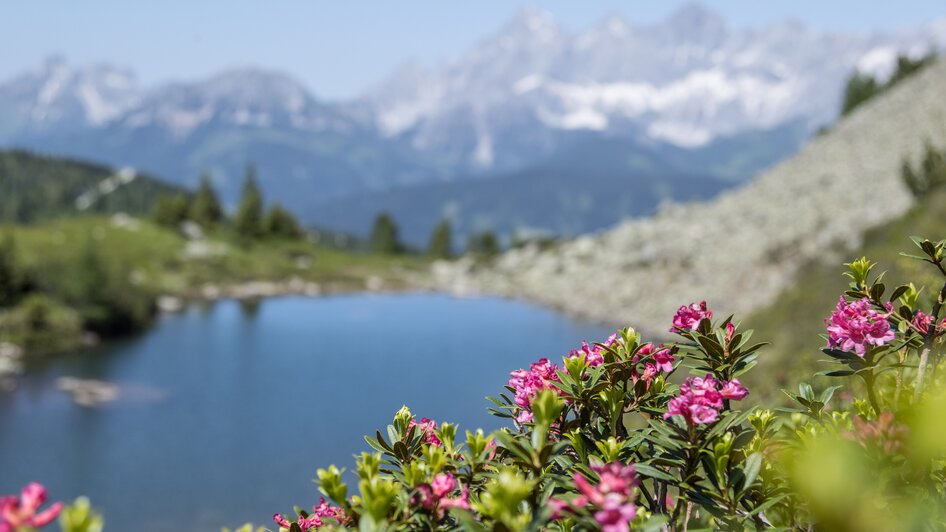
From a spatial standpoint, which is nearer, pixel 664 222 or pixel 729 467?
pixel 729 467

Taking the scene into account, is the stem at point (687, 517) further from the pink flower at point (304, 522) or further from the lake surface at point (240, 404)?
the lake surface at point (240, 404)

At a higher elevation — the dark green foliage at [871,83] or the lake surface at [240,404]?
the dark green foliage at [871,83]

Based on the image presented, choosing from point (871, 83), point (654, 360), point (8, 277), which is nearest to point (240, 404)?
point (8, 277)

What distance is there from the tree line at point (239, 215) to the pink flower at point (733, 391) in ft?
400

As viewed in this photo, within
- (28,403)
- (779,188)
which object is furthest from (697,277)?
(28,403)

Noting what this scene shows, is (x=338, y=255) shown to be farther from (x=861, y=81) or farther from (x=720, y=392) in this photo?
(x=720, y=392)

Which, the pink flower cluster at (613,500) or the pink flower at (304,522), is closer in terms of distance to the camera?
the pink flower cluster at (613,500)

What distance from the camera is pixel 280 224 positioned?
12900 centimetres

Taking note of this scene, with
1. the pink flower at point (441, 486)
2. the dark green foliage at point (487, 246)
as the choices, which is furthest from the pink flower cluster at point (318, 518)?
the dark green foliage at point (487, 246)

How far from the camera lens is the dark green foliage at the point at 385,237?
132 metres

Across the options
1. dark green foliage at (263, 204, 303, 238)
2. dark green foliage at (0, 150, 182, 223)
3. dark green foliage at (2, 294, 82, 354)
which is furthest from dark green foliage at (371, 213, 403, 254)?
dark green foliage at (2, 294, 82, 354)

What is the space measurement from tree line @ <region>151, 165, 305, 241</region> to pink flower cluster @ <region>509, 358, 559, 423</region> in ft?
398

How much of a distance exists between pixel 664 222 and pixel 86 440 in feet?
189

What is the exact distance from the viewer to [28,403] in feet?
130
